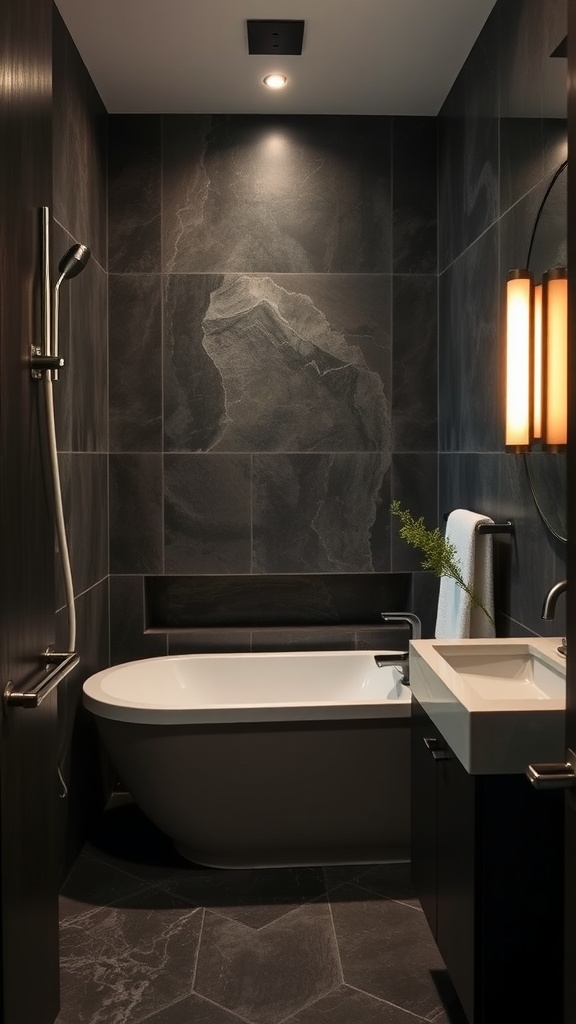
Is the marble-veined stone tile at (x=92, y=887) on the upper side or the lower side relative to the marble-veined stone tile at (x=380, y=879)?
upper

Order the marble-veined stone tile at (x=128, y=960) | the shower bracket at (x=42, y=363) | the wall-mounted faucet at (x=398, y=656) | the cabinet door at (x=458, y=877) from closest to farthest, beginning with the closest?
1. the shower bracket at (x=42, y=363)
2. the cabinet door at (x=458, y=877)
3. the marble-veined stone tile at (x=128, y=960)
4. the wall-mounted faucet at (x=398, y=656)

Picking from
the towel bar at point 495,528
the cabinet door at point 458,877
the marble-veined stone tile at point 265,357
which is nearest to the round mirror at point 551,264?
the towel bar at point 495,528

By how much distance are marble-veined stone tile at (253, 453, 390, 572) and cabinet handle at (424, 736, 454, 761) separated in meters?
1.70

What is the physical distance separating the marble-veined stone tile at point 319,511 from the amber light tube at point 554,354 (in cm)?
152

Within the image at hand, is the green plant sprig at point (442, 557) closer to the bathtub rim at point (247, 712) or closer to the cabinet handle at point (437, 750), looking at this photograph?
the bathtub rim at point (247, 712)

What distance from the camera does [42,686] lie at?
160 cm

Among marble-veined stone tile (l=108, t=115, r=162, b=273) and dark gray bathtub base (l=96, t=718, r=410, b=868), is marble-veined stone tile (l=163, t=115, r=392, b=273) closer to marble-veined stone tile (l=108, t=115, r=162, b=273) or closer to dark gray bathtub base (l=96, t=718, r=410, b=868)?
marble-veined stone tile (l=108, t=115, r=162, b=273)

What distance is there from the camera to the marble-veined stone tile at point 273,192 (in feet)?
12.3

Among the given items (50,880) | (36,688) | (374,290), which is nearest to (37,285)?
(36,688)

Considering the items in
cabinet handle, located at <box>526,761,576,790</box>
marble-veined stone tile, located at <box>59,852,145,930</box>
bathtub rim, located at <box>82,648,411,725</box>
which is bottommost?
marble-veined stone tile, located at <box>59,852,145,930</box>

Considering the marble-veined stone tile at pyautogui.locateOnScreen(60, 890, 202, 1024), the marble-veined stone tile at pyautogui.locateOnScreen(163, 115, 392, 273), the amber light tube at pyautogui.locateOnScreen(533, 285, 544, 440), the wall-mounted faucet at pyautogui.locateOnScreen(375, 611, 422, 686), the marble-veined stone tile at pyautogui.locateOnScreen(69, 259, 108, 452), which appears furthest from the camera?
the marble-veined stone tile at pyautogui.locateOnScreen(163, 115, 392, 273)

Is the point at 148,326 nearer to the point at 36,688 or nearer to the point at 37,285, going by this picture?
the point at 37,285

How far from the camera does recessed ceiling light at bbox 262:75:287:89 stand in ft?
11.1

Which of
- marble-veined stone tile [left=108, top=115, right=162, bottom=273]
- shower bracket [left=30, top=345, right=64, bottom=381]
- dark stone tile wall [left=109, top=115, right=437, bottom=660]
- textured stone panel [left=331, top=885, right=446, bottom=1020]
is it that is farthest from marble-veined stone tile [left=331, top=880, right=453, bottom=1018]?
marble-veined stone tile [left=108, top=115, right=162, bottom=273]
